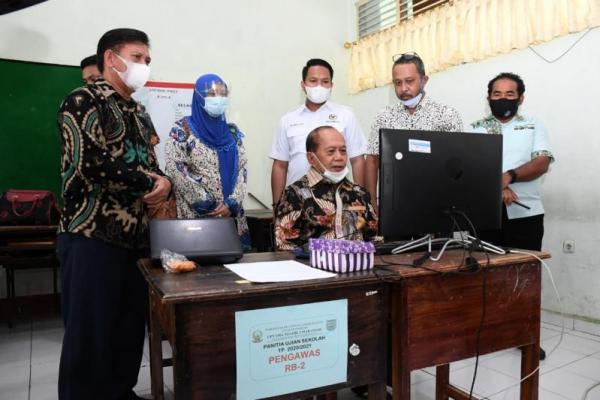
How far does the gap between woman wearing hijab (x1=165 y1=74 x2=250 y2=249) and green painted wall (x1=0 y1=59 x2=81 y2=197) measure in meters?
1.77

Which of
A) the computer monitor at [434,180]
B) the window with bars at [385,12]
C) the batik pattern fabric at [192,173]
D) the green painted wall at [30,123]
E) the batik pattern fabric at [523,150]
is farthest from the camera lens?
the window with bars at [385,12]

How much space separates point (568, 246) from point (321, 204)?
6.65 feet

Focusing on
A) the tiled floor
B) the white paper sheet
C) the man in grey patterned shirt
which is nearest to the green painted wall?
the tiled floor

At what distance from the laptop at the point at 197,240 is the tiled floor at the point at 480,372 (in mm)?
956

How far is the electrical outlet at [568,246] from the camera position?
9.85ft

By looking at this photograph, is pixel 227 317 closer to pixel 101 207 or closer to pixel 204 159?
pixel 101 207

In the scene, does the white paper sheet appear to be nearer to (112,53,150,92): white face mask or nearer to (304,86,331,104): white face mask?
(112,53,150,92): white face mask

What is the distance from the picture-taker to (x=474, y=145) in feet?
5.16

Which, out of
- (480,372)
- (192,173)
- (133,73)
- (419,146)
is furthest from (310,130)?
(480,372)

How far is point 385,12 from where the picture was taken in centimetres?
431

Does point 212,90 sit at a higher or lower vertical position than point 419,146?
higher

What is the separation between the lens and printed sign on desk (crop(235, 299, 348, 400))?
1188mm

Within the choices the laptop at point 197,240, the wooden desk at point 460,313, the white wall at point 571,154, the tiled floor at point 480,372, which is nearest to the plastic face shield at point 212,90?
the laptop at point 197,240

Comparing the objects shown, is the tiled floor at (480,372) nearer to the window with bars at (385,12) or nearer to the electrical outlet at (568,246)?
the electrical outlet at (568,246)
